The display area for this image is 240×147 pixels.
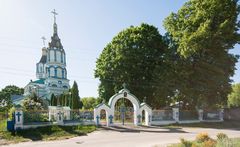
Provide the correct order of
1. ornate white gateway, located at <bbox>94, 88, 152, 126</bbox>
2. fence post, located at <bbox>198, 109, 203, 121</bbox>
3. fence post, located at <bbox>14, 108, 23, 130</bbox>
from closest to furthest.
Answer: fence post, located at <bbox>14, 108, 23, 130</bbox>, ornate white gateway, located at <bbox>94, 88, 152, 126</bbox>, fence post, located at <bbox>198, 109, 203, 121</bbox>

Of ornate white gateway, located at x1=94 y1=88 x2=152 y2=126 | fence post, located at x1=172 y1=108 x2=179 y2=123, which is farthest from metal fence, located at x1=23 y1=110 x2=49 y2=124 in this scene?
fence post, located at x1=172 y1=108 x2=179 y2=123

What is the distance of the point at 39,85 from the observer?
59156 mm

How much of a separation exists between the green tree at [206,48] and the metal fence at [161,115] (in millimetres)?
3666

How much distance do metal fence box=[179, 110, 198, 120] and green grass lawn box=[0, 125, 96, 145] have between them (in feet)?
35.4

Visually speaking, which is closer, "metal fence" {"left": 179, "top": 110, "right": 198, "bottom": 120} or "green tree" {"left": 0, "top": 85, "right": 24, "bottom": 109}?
"metal fence" {"left": 179, "top": 110, "right": 198, "bottom": 120}

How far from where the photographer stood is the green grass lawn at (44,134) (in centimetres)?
1736

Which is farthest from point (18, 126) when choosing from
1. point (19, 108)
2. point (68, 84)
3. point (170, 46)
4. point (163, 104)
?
point (68, 84)

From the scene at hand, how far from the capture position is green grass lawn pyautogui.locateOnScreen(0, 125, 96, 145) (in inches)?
683

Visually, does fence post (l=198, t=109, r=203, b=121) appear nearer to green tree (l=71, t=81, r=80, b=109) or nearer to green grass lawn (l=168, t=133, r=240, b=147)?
green grass lawn (l=168, t=133, r=240, b=147)

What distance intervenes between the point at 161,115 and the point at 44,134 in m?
12.6

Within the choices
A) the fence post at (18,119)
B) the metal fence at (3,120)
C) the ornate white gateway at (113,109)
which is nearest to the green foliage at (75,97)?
the ornate white gateway at (113,109)

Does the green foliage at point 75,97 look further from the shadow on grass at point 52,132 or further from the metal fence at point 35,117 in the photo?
the shadow on grass at point 52,132

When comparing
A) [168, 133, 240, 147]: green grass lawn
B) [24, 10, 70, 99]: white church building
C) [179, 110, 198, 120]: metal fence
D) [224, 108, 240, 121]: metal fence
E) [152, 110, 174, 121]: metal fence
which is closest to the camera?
[168, 133, 240, 147]: green grass lawn

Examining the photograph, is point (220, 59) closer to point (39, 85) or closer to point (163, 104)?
point (163, 104)
